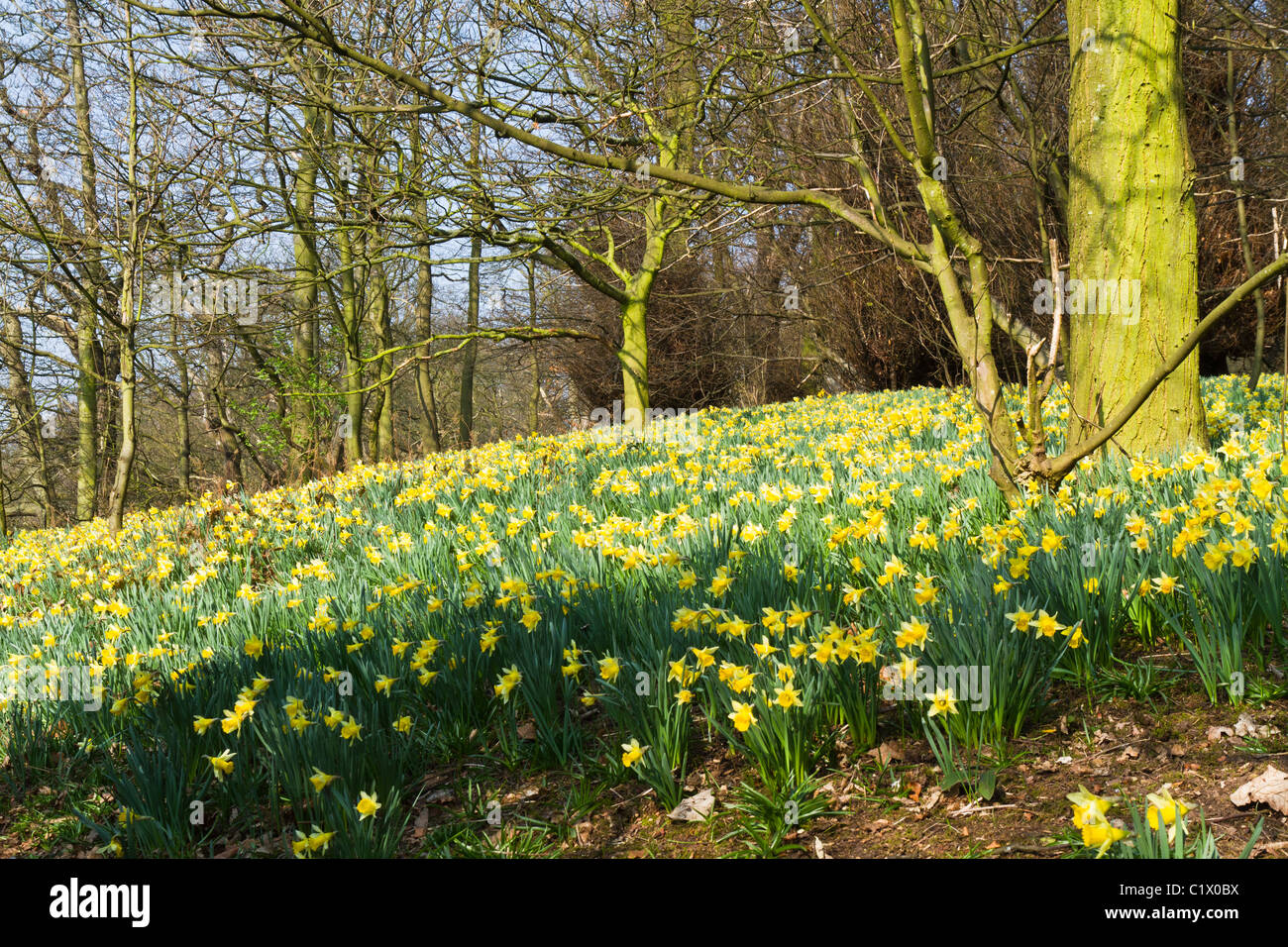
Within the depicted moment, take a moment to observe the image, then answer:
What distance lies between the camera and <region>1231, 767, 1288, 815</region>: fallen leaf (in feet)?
5.13

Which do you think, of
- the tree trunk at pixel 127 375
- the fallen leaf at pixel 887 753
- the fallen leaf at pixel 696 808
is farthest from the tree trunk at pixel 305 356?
the fallen leaf at pixel 887 753

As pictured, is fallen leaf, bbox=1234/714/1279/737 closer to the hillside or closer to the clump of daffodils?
the hillside

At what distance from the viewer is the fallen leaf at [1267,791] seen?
156 cm

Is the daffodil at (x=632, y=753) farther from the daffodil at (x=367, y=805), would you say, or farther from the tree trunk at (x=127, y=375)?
the tree trunk at (x=127, y=375)

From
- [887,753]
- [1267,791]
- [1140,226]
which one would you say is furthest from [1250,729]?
[1140,226]

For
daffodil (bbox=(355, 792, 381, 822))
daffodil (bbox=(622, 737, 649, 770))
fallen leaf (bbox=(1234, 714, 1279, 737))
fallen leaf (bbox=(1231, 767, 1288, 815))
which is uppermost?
fallen leaf (bbox=(1234, 714, 1279, 737))

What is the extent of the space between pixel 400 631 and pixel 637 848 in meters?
1.38

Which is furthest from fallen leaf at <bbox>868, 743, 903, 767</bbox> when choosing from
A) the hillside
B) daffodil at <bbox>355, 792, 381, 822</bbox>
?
daffodil at <bbox>355, 792, 381, 822</bbox>

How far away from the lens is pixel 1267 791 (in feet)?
5.19

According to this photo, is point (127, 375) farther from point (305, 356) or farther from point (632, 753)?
point (305, 356)

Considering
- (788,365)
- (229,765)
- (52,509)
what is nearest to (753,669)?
(229,765)

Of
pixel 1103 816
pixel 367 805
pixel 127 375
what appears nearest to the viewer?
pixel 1103 816

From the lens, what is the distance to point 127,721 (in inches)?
108

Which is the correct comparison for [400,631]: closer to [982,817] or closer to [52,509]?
[982,817]
